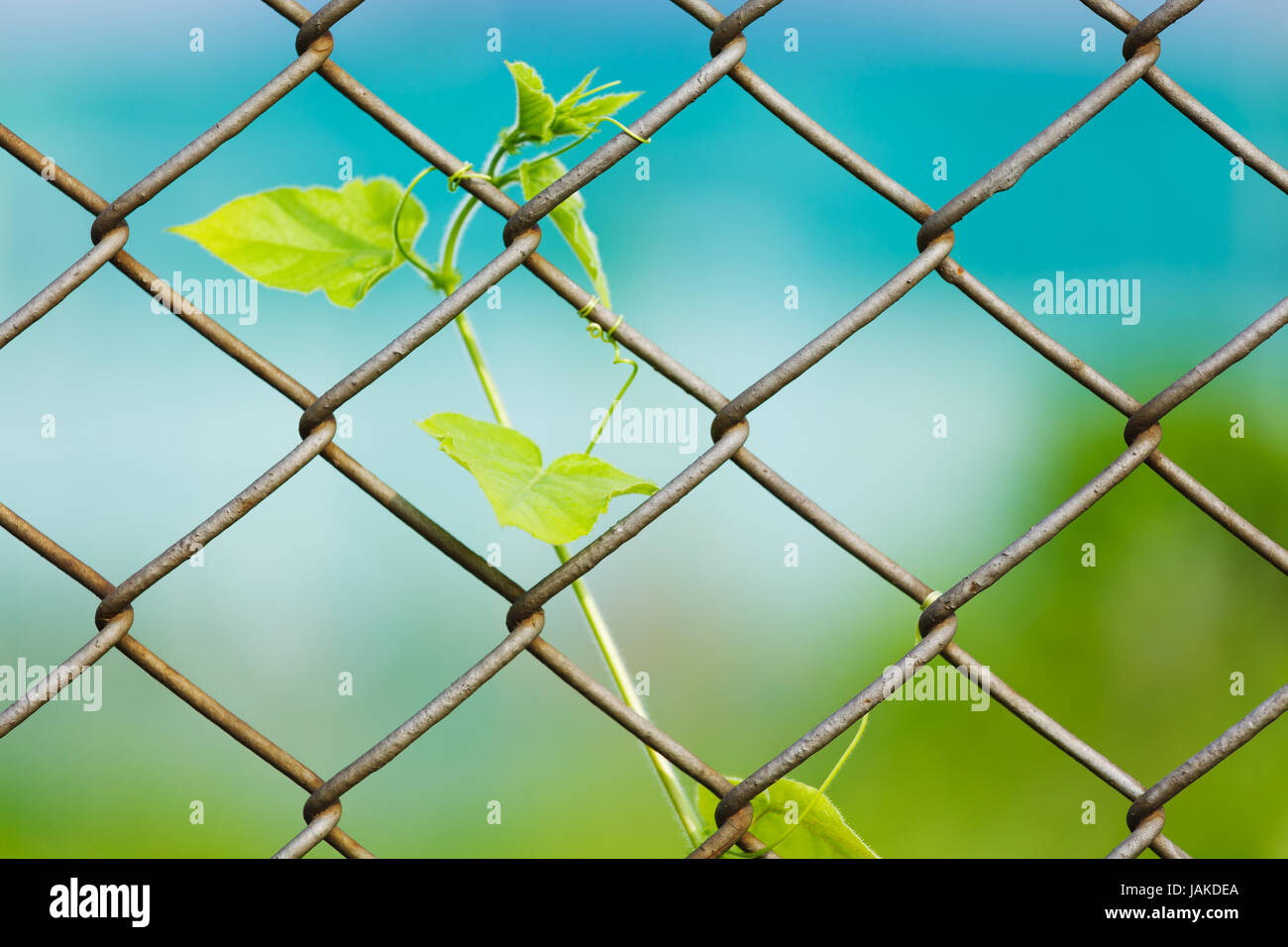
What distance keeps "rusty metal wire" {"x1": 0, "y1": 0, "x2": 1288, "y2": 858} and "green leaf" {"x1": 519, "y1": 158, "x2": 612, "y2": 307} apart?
27 millimetres

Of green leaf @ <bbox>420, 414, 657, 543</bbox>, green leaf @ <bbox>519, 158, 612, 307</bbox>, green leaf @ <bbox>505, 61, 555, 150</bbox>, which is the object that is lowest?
green leaf @ <bbox>420, 414, 657, 543</bbox>

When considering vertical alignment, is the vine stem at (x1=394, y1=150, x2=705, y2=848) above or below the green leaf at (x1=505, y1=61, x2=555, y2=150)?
below

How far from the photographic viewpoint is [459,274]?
1.74 feet

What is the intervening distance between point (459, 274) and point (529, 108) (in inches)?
4.0

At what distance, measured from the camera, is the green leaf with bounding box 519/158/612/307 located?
0.48 m

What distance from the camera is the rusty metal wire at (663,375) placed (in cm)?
45

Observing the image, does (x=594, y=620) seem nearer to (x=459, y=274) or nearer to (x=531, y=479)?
(x=531, y=479)

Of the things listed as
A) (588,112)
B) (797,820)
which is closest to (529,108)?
(588,112)

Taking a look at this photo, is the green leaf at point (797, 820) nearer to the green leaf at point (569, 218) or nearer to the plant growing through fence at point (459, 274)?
the plant growing through fence at point (459, 274)

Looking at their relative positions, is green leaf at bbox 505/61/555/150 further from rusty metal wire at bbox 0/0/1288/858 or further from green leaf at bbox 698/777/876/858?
green leaf at bbox 698/777/876/858

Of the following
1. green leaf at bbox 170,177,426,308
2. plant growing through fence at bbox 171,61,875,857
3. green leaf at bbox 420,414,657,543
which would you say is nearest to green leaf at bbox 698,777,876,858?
plant growing through fence at bbox 171,61,875,857

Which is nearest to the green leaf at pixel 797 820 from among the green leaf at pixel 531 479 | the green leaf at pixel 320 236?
the green leaf at pixel 531 479
